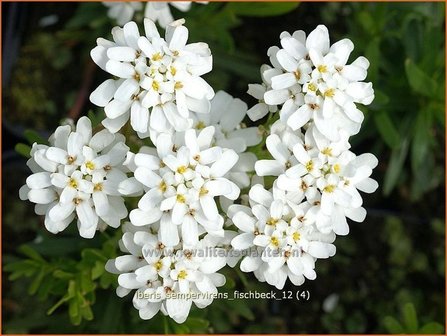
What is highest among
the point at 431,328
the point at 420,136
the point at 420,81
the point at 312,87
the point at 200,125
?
the point at 312,87

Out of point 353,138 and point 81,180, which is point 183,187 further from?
point 353,138

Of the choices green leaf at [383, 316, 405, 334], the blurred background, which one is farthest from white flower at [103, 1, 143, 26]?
green leaf at [383, 316, 405, 334]

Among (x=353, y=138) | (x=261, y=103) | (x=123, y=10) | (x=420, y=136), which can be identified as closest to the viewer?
(x=261, y=103)

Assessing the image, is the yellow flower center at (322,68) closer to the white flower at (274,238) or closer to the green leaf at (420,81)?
the white flower at (274,238)

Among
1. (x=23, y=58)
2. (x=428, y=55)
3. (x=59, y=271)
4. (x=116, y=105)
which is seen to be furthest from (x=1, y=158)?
(x=428, y=55)

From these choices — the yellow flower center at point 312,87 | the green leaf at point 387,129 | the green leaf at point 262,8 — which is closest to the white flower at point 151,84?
the yellow flower center at point 312,87

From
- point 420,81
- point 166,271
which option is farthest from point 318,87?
point 420,81

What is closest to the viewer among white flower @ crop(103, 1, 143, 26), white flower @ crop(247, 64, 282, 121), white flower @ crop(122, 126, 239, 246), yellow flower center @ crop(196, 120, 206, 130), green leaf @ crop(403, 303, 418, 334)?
white flower @ crop(122, 126, 239, 246)

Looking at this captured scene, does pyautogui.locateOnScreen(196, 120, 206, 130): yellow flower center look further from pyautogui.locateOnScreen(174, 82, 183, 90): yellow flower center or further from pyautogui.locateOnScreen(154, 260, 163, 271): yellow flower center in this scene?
pyautogui.locateOnScreen(154, 260, 163, 271): yellow flower center
